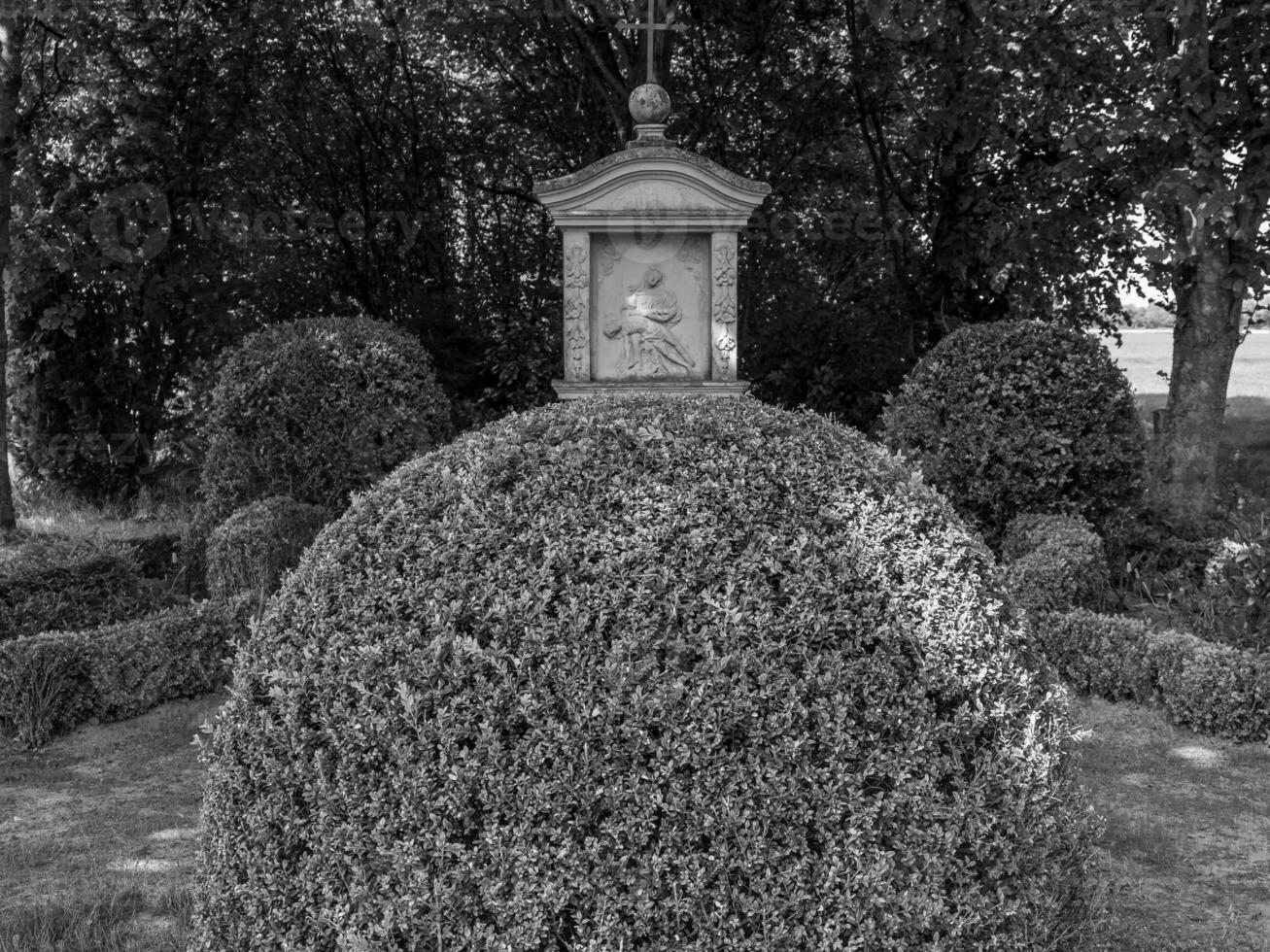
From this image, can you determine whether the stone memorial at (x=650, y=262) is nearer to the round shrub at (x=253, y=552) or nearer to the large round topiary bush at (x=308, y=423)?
the large round topiary bush at (x=308, y=423)

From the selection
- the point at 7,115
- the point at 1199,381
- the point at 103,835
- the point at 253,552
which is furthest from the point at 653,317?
the point at 103,835

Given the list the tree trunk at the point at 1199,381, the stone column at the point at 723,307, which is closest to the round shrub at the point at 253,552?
the stone column at the point at 723,307

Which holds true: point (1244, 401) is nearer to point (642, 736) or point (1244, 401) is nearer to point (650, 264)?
point (650, 264)

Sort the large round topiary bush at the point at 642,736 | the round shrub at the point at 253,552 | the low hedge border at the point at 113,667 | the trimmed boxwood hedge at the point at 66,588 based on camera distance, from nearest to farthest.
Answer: the large round topiary bush at the point at 642,736, the low hedge border at the point at 113,667, the trimmed boxwood hedge at the point at 66,588, the round shrub at the point at 253,552

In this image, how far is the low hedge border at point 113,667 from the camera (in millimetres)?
4691

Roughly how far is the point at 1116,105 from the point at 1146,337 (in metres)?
37.4

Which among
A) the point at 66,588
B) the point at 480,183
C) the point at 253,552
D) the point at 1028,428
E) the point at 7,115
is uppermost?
the point at 480,183

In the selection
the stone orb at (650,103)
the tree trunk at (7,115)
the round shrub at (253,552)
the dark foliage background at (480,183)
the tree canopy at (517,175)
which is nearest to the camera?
the round shrub at (253,552)

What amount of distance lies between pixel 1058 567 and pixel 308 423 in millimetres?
4831

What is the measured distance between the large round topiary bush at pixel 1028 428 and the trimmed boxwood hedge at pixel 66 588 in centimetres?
464

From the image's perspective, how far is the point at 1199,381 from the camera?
7.80m

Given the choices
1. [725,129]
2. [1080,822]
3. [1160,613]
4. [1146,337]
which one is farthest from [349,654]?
[1146,337]

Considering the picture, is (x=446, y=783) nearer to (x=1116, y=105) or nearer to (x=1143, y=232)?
(x=1116, y=105)

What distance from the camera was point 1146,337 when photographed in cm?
4250
